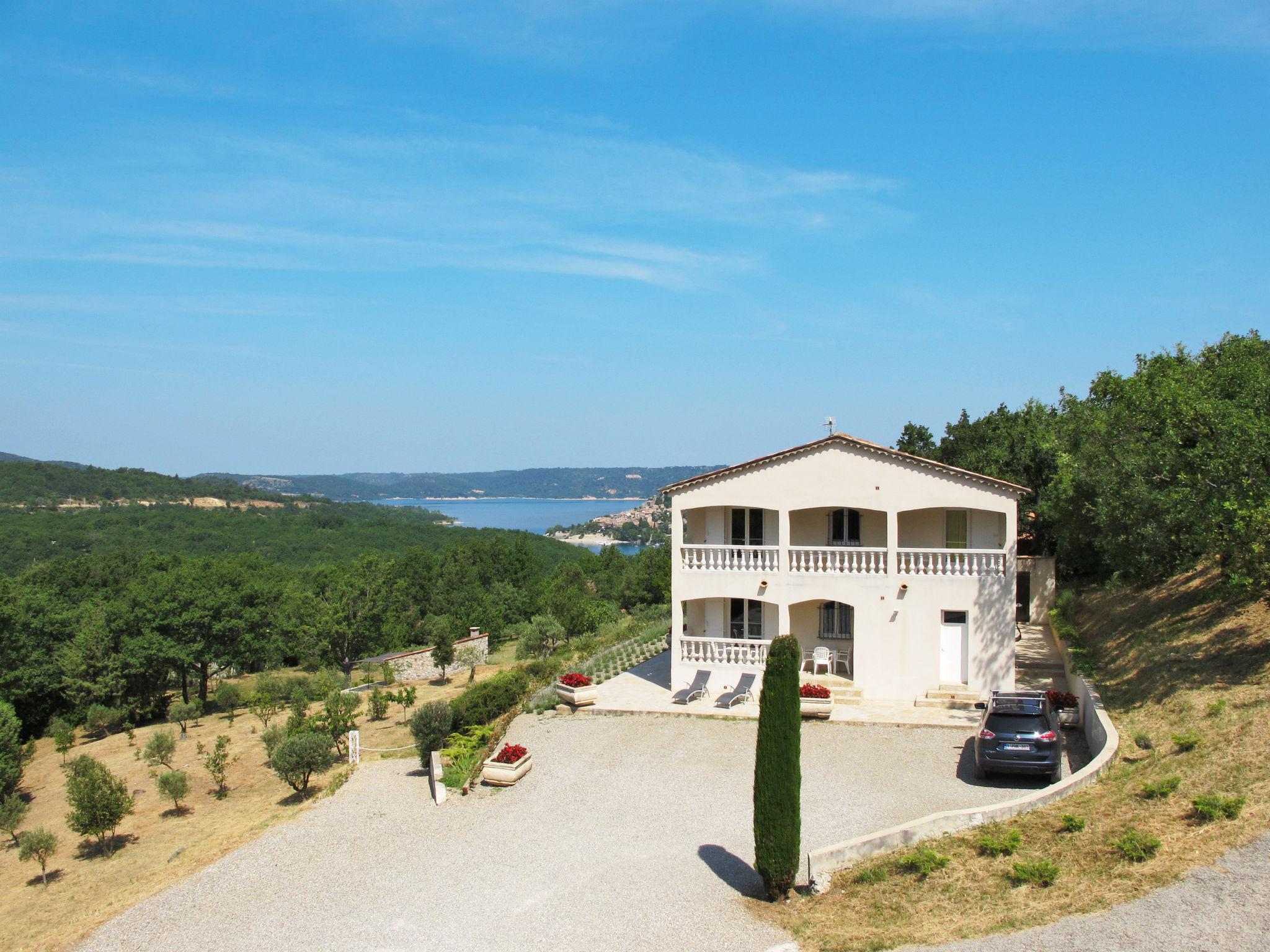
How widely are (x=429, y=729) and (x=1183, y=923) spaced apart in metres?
14.0

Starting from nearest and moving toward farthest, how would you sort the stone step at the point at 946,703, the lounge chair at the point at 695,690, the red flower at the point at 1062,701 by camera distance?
the red flower at the point at 1062,701, the stone step at the point at 946,703, the lounge chair at the point at 695,690

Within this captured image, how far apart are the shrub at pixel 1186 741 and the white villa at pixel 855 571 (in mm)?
6867

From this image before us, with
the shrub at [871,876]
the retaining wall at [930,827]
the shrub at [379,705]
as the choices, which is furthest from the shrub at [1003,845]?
the shrub at [379,705]

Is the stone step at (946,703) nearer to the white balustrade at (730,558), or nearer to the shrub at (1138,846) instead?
the white balustrade at (730,558)

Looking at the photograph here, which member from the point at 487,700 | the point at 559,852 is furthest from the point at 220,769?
the point at 559,852

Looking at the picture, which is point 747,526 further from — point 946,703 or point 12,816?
point 12,816

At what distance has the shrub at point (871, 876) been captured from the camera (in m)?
11.1

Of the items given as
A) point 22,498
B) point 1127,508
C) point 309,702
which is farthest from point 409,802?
point 22,498

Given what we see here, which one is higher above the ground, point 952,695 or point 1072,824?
point 1072,824

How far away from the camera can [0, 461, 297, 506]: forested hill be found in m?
116

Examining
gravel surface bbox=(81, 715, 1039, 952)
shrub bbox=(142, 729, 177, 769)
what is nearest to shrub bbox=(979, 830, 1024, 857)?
gravel surface bbox=(81, 715, 1039, 952)

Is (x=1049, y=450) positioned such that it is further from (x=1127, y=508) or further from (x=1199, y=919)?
(x=1199, y=919)

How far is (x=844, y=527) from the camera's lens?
23.8 meters

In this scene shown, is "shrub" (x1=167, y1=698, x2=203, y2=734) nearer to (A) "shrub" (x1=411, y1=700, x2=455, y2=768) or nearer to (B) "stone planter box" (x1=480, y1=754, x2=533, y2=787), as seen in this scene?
(A) "shrub" (x1=411, y1=700, x2=455, y2=768)
